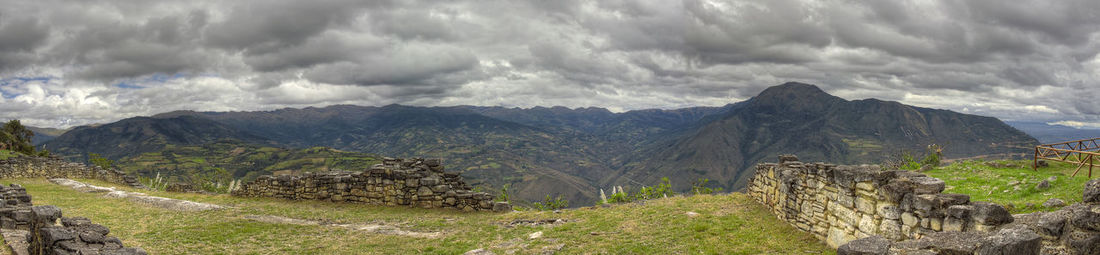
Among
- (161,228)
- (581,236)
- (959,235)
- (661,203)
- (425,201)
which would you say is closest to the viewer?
(959,235)

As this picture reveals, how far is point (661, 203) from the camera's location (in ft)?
77.6

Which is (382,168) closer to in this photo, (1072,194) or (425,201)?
(425,201)

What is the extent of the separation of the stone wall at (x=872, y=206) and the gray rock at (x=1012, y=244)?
2.50 m

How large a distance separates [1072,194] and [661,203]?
14.3 m

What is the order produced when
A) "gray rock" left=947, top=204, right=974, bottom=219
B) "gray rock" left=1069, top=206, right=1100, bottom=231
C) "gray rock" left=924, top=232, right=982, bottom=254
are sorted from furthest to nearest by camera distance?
"gray rock" left=947, top=204, right=974, bottom=219
"gray rock" left=924, top=232, right=982, bottom=254
"gray rock" left=1069, top=206, right=1100, bottom=231

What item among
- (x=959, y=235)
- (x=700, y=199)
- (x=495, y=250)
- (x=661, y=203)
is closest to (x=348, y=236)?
(x=495, y=250)

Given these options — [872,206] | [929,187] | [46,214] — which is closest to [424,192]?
[46,214]

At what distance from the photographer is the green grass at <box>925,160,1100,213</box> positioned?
1422 centimetres

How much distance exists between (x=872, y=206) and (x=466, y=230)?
1453 centimetres

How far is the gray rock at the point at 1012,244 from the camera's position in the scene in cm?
711

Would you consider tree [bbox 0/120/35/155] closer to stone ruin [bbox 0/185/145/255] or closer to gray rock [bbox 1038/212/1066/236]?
stone ruin [bbox 0/185/145/255]

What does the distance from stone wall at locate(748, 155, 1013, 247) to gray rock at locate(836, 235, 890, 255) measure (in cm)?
256

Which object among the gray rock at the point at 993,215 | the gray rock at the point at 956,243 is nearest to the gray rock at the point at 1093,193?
the gray rock at the point at 993,215

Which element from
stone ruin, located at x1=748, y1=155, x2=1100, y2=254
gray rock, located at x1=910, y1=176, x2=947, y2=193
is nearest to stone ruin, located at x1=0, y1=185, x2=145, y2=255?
stone ruin, located at x1=748, y1=155, x2=1100, y2=254
